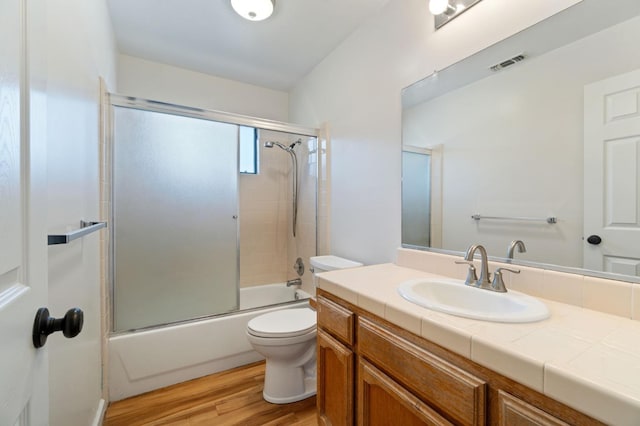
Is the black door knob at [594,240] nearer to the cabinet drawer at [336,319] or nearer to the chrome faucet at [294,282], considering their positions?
the cabinet drawer at [336,319]

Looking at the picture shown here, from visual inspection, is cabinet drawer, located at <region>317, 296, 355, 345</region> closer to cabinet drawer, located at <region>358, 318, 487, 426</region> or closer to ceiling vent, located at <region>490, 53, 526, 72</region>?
cabinet drawer, located at <region>358, 318, 487, 426</region>

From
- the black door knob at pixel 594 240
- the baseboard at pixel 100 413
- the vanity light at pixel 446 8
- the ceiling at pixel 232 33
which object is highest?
the ceiling at pixel 232 33

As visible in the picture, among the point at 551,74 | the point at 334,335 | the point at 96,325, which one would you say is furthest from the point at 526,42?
the point at 96,325

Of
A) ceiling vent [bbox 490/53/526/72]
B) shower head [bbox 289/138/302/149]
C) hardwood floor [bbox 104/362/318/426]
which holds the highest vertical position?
shower head [bbox 289/138/302/149]

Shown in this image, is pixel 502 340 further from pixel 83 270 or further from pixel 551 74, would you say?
pixel 83 270

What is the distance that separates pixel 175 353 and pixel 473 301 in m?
1.85

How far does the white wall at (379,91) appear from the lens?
1.27m

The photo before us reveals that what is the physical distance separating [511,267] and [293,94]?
2.64 m

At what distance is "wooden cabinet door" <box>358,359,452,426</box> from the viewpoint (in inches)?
31.6

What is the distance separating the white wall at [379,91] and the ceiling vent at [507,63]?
0.34 feet

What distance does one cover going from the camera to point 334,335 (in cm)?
123

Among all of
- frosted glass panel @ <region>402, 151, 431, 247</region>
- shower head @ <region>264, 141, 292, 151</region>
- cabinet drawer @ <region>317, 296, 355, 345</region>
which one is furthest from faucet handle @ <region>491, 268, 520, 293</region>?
shower head @ <region>264, 141, 292, 151</region>

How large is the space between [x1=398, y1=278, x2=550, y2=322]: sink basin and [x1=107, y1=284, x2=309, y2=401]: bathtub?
57.0 inches

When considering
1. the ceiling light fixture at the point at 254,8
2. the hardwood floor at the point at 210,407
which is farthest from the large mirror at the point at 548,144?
the hardwood floor at the point at 210,407
